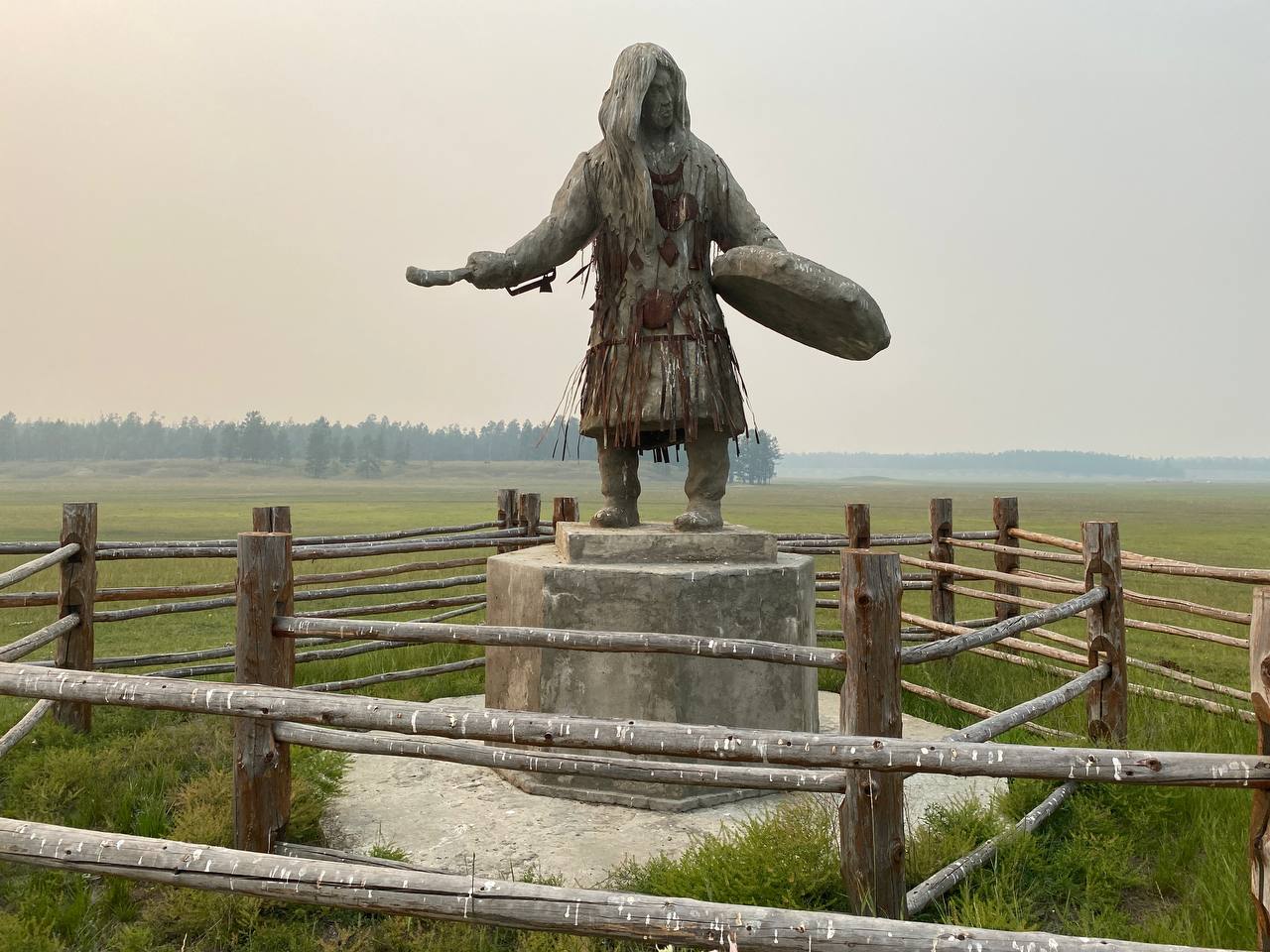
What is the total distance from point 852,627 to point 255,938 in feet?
6.07

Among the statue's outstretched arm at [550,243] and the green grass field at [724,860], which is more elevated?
the statue's outstretched arm at [550,243]

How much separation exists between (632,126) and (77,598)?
3443 mm

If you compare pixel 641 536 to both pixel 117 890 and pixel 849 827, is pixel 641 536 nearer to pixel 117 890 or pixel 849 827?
pixel 849 827

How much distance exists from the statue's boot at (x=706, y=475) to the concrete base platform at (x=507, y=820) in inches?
47.0

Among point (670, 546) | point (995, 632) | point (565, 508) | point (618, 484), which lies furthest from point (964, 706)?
point (565, 508)

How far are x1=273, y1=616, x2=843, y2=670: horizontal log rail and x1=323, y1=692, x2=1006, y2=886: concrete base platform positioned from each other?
60 cm

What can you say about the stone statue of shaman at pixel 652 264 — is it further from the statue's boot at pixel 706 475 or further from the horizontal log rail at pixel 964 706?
the horizontal log rail at pixel 964 706

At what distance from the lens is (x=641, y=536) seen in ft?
11.6

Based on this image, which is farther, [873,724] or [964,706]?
[964,706]

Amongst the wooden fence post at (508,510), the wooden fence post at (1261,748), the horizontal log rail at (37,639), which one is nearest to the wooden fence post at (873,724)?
the wooden fence post at (1261,748)

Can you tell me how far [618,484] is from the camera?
3.96m

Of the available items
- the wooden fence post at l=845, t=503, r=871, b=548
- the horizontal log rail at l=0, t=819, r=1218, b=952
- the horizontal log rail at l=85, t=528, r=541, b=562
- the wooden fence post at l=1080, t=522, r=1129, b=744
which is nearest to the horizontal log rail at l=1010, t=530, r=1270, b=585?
the wooden fence post at l=1080, t=522, r=1129, b=744

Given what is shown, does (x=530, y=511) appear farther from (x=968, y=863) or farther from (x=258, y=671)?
(x=968, y=863)

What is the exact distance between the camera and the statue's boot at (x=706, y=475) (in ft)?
12.4
